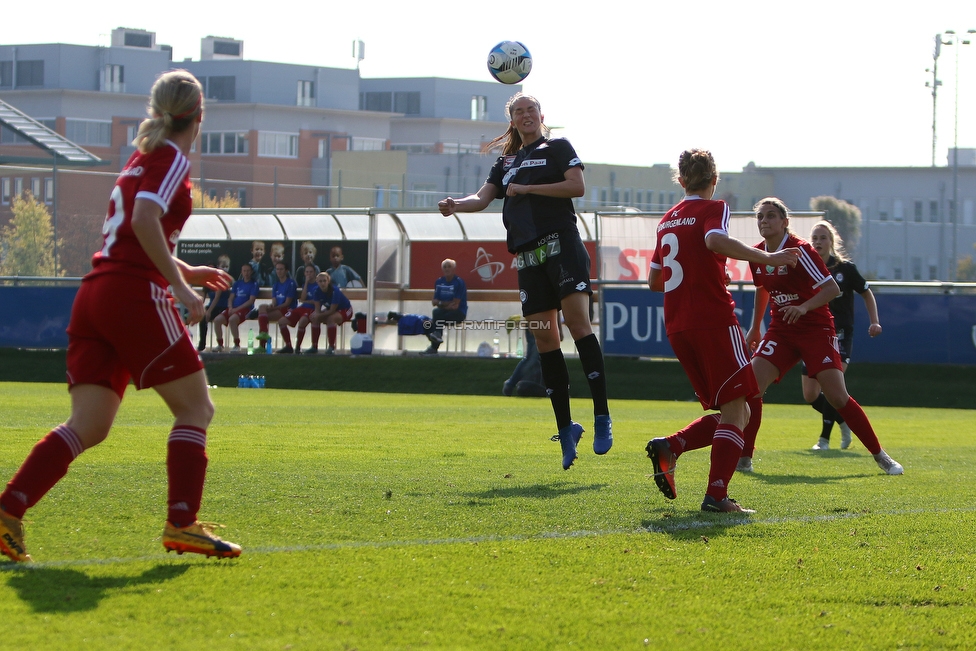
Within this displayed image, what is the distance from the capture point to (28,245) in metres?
37.0

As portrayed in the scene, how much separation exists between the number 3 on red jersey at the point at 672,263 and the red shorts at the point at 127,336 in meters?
2.72

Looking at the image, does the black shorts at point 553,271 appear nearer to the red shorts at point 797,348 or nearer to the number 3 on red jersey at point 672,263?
the number 3 on red jersey at point 672,263

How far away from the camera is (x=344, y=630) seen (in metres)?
3.61

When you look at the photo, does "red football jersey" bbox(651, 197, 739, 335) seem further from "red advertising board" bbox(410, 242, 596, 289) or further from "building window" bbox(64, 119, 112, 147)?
"building window" bbox(64, 119, 112, 147)

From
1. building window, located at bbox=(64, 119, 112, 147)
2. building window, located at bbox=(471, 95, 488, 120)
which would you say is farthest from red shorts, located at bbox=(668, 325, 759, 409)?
building window, located at bbox=(471, 95, 488, 120)

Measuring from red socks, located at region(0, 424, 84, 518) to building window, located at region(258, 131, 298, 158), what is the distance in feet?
301

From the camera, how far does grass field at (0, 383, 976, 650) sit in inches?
144

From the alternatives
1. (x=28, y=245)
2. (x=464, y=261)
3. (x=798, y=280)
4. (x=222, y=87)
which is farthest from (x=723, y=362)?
(x=222, y=87)

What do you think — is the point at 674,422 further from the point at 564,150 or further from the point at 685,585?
the point at 685,585

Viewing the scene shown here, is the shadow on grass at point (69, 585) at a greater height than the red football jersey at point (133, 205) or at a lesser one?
lesser

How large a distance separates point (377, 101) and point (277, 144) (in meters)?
26.8

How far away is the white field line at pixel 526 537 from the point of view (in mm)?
4449

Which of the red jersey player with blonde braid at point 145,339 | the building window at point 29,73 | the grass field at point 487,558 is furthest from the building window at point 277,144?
the red jersey player with blonde braid at point 145,339

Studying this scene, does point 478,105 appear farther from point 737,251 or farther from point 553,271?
point 737,251
